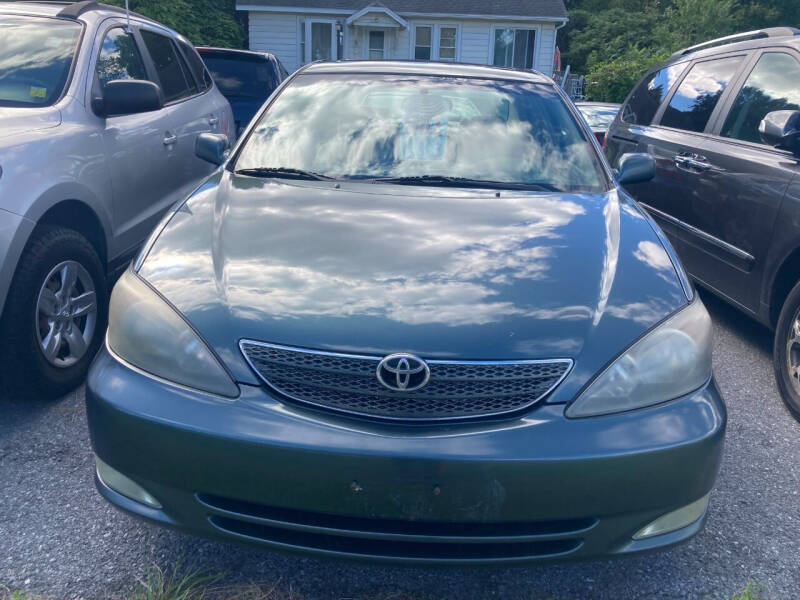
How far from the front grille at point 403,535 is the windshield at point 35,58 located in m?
2.56

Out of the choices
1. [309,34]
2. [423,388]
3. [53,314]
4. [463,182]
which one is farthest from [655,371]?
[309,34]

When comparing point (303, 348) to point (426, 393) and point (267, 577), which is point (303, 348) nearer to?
point (426, 393)

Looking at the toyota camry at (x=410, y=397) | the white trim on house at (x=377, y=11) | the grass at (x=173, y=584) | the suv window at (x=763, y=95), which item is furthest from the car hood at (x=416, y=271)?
the white trim on house at (x=377, y=11)

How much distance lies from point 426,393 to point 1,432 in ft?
7.04

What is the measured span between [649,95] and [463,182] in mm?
3499

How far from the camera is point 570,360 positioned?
78.4 inches

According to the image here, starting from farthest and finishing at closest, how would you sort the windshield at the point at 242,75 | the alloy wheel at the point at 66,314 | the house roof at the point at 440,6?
the house roof at the point at 440,6
the windshield at the point at 242,75
the alloy wheel at the point at 66,314

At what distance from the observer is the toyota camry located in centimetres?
188

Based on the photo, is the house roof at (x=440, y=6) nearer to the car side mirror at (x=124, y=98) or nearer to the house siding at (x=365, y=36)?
the house siding at (x=365, y=36)

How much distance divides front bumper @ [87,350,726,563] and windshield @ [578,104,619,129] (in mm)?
8332

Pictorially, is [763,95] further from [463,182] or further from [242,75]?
[242,75]

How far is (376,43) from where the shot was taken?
24.6 m

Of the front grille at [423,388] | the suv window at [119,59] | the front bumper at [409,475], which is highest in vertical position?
the suv window at [119,59]

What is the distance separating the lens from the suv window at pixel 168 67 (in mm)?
4863
